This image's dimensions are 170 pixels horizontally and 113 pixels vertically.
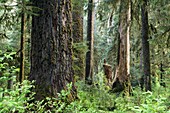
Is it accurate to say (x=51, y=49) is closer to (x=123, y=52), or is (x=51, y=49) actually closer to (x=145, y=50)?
(x=145, y=50)

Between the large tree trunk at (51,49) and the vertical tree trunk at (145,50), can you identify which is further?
the vertical tree trunk at (145,50)

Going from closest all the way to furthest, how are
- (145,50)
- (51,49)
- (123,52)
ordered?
(51,49) → (145,50) → (123,52)

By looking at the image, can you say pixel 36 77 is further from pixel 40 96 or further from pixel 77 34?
pixel 77 34

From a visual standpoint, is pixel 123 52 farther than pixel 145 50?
→ Yes

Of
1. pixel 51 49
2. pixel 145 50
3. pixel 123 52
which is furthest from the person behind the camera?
pixel 123 52

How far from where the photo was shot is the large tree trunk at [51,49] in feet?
16.3

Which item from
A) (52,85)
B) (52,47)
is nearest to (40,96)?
(52,85)

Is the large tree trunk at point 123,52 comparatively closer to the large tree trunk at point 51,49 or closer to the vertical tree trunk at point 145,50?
the vertical tree trunk at point 145,50

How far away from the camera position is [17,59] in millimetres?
8555

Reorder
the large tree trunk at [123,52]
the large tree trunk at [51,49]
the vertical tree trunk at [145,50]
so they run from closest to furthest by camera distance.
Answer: the large tree trunk at [51,49]
the vertical tree trunk at [145,50]
the large tree trunk at [123,52]

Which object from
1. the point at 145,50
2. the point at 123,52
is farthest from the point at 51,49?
the point at 123,52

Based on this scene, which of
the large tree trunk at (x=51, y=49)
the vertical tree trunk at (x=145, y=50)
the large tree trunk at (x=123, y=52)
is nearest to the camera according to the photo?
the large tree trunk at (x=51, y=49)

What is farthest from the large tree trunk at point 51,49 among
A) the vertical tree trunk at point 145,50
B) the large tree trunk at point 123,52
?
the large tree trunk at point 123,52

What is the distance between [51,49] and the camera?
5016 mm
